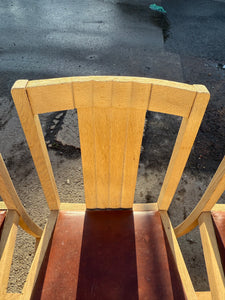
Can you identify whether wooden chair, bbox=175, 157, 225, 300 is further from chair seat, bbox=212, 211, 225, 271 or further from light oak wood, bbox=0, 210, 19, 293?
light oak wood, bbox=0, 210, 19, 293

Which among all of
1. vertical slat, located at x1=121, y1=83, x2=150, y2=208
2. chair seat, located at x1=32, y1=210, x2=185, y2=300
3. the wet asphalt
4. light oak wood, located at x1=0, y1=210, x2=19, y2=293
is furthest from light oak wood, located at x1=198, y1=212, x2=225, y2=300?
the wet asphalt

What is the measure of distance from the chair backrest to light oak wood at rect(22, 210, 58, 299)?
14 cm

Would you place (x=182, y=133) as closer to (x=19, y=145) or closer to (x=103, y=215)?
(x=103, y=215)

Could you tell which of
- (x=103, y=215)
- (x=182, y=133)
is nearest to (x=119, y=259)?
(x=103, y=215)

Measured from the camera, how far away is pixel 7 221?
904 mm

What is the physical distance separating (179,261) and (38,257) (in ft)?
1.67

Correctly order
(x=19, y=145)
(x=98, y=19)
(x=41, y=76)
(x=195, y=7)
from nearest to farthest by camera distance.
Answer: (x=19, y=145)
(x=41, y=76)
(x=98, y=19)
(x=195, y=7)

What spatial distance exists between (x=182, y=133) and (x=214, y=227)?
0.44m

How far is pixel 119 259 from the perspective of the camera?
0.84 m

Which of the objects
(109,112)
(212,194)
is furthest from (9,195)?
(212,194)

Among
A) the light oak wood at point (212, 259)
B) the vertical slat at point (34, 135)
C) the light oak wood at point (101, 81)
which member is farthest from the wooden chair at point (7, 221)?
the light oak wood at point (212, 259)

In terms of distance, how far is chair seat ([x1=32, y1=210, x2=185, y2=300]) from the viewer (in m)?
0.78

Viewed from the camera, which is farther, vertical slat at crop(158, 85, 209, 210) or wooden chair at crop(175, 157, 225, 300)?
wooden chair at crop(175, 157, 225, 300)

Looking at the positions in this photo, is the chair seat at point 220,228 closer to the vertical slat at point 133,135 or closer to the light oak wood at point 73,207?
the vertical slat at point 133,135
